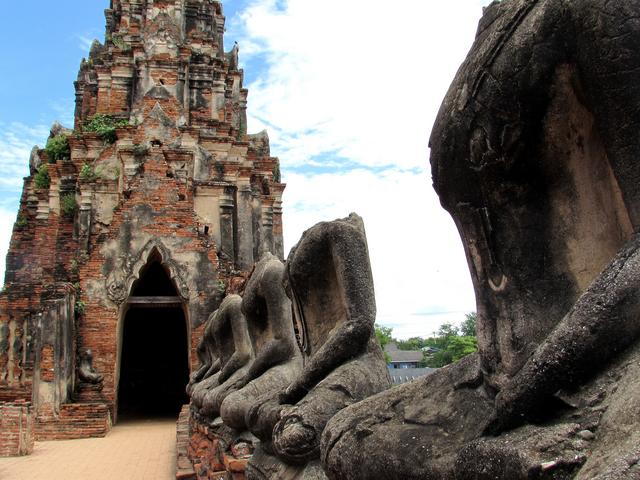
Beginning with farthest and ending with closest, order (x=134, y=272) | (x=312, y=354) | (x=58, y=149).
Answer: (x=58, y=149), (x=134, y=272), (x=312, y=354)

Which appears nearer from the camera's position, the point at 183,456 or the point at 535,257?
the point at 535,257

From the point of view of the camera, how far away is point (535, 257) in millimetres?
2389

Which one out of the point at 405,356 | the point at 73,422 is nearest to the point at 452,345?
the point at 405,356

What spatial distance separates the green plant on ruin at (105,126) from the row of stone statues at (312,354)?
1634 centimetres

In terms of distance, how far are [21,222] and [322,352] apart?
20.9 meters

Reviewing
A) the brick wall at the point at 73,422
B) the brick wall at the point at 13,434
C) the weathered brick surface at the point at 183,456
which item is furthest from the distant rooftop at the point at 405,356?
the brick wall at the point at 13,434

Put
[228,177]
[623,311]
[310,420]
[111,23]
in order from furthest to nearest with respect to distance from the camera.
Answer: [111,23], [228,177], [310,420], [623,311]

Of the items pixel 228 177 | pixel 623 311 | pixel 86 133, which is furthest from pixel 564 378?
pixel 86 133

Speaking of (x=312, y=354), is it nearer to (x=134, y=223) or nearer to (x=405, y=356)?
(x=134, y=223)

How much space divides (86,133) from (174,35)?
209 inches

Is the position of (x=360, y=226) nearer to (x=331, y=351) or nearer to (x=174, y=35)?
(x=331, y=351)

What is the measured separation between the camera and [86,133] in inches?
802

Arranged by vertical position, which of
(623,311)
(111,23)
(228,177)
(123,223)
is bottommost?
(623,311)

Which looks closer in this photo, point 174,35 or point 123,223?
point 123,223
